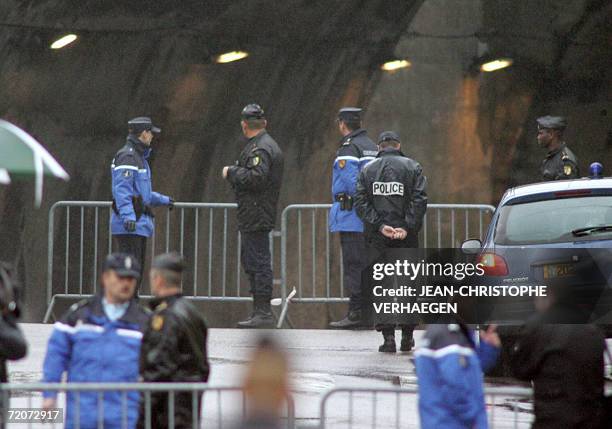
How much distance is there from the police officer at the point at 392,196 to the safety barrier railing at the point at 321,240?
90.6 inches

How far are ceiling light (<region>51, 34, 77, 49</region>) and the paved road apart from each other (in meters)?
4.87

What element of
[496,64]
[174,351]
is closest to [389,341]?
[174,351]

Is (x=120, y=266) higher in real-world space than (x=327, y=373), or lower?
higher

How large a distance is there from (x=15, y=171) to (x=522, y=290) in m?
4.46

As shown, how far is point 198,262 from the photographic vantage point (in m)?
19.5

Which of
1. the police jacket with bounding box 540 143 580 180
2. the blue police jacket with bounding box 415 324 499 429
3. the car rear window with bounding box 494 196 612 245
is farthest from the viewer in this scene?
the police jacket with bounding box 540 143 580 180

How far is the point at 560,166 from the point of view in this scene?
15.3 metres

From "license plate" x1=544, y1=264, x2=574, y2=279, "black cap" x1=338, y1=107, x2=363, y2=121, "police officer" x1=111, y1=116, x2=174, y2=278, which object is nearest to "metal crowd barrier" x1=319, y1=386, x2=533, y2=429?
"license plate" x1=544, y1=264, x2=574, y2=279

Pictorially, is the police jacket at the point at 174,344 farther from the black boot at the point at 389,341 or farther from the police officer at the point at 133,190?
the police officer at the point at 133,190

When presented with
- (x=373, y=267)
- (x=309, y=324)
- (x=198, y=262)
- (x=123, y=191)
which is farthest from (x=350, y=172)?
(x=309, y=324)

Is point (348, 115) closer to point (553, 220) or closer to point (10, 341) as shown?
point (553, 220)

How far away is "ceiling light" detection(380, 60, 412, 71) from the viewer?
21.7m

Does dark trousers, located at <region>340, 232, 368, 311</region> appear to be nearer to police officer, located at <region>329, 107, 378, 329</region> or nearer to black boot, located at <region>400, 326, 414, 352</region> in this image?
police officer, located at <region>329, 107, 378, 329</region>

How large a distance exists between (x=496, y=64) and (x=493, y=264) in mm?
10127
